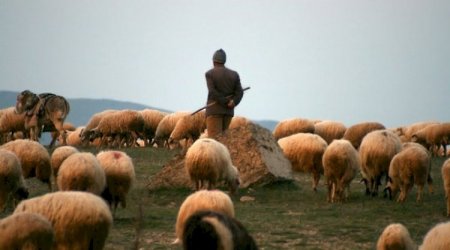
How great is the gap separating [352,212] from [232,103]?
16.2 ft

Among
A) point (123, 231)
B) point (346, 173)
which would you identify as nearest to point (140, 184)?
point (346, 173)

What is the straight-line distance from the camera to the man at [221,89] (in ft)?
66.5

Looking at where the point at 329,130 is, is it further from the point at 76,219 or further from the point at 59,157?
the point at 76,219

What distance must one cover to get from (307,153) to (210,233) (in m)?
12.2

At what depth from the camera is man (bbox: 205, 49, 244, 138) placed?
A: 20270 millimetres

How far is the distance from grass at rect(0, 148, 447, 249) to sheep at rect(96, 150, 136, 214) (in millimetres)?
358

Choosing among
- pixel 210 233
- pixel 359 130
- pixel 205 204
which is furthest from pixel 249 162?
pixel 359 130

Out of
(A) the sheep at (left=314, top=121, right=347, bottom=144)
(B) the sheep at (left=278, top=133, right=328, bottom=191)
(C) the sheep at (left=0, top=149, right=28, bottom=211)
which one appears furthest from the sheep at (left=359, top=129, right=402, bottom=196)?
(A) the sheep at (left=314, top=121, right=347, bottom=144)

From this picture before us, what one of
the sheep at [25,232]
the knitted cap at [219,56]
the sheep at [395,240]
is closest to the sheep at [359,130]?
the knitted cap at [219,56]

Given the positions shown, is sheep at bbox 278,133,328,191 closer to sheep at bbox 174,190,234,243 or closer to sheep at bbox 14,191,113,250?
sheep at bbox 174,190,234,243

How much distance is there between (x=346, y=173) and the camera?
17703mm

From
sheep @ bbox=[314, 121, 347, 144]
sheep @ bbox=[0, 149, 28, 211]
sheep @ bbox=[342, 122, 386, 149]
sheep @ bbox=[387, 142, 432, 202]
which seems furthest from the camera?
sheep @ bbox=[314, 121, 347, 144]

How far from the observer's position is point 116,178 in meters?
15.1

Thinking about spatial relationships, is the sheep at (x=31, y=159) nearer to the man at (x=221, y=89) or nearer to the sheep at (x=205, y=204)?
the man at (x=221, y=89)
